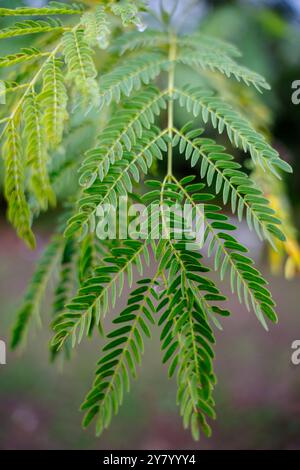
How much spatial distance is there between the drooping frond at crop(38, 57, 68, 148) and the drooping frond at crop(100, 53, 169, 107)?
0.09 meters

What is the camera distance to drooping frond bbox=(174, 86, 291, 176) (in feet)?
2.32

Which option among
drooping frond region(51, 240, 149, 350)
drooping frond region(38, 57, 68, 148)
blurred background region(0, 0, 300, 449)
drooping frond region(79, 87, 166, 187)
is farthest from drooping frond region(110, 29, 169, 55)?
blurred background region(0, 0, 300, 449)

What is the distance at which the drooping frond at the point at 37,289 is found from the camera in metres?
1.14

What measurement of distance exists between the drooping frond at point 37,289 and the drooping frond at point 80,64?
51 centimetres

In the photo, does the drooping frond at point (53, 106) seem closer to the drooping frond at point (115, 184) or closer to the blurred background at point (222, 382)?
the drooping frond at point (115, 184)

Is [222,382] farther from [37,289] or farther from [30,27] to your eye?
[30,27]

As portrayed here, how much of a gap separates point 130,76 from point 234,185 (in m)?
0.27

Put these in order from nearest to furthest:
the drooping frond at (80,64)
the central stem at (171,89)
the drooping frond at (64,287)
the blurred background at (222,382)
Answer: the drooping frond at (80,64), the central stem at (171,89), the drooping frond at (64,287), the blurred background at (222,382)

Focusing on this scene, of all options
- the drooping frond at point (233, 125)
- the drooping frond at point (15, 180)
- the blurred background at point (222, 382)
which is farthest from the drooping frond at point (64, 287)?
the blurred background at point (222, 382)

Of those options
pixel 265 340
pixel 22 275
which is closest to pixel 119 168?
pixel 265 340

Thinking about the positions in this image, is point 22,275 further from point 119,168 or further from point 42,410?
point 119,168

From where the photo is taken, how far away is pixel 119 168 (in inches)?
28.0

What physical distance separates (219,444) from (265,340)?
3.40 feet

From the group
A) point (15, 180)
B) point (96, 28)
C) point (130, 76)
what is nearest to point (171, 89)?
point (130, 76)
